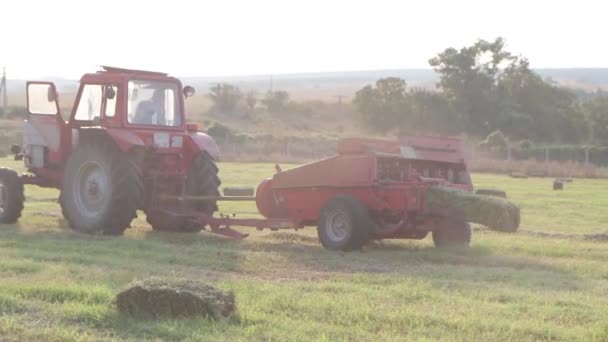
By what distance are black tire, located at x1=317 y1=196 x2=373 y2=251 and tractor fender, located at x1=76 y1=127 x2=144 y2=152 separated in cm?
280

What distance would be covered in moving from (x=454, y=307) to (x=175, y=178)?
24.1 feet

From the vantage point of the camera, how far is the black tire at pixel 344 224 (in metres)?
13.2

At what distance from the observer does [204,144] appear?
15328mm

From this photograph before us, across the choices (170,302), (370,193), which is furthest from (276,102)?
(170,302)

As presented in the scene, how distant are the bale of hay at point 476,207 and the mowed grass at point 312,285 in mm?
437

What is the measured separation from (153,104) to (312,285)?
6591 millimetres

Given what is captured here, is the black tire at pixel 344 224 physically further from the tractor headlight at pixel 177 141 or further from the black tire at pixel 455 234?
the tractor headlight at pixel 177 141

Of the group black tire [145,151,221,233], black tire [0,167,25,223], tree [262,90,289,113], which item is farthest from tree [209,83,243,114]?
black tire [145,151,221,233]

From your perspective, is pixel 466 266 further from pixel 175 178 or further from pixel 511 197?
pixel 511 197

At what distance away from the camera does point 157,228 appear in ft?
51.5

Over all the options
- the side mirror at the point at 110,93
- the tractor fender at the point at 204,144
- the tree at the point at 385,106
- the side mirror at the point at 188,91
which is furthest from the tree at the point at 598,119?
the side mirror at the point at 110,93

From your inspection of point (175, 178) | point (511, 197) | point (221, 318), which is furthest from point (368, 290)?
point (511, 197)

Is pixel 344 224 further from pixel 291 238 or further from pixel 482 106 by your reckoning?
pixel 482 106

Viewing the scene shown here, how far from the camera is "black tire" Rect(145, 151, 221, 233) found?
1524 centimetres
